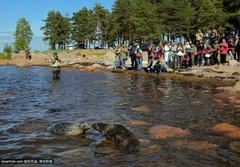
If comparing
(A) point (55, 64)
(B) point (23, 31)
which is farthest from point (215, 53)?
(B) point (23, 31)

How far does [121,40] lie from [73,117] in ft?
259

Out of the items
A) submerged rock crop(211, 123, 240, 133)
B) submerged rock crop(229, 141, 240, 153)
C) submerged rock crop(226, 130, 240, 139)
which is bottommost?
submerged rock crop(229, 141, 240, 153)

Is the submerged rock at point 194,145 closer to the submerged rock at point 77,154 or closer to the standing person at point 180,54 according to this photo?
the submerged rock at point 77,154

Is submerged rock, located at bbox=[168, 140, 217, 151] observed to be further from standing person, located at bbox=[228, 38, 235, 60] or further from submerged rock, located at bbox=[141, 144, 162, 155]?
standing person, located at bbox=[228, 38, 235, 60]

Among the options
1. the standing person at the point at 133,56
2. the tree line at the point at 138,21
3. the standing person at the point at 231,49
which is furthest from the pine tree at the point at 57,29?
the standing person at the point at 231,49

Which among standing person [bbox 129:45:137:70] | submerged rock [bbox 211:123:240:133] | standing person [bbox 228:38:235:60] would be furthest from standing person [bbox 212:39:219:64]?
submerged rock [bbox 211:123:240:133]

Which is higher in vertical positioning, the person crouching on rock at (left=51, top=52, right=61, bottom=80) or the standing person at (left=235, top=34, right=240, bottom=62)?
the standing person at (left=235, top=34, right=240, bottom=62)

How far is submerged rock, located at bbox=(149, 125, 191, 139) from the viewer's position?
949 centimetres

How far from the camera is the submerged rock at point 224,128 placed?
396 inches

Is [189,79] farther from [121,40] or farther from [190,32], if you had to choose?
[121,40]

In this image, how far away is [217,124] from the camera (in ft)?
35.5

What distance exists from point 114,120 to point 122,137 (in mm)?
2925

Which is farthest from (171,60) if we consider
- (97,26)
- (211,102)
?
(97,26)

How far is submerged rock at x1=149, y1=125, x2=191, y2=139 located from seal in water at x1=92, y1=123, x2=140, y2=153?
3.20 ft
